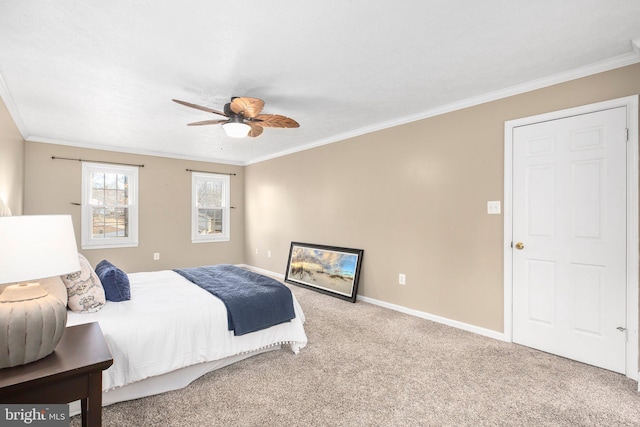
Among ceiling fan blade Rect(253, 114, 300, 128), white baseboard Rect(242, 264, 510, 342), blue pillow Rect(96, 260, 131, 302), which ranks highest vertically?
ceiling fan blade Rect(253, 114, 300, 128)

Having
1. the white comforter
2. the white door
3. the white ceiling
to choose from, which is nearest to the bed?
the white comforter

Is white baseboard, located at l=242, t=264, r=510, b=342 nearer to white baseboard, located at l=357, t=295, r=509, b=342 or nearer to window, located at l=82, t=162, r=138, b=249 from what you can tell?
white baseboard, located at l=357, t=295, r=509, b=342

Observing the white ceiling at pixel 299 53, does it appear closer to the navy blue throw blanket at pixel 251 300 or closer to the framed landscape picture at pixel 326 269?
the navy blue throw blanket at pixel 251 300

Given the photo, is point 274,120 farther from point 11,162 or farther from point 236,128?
point 11,162

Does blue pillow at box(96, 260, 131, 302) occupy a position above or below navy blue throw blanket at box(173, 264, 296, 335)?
above

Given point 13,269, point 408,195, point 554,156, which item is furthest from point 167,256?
point 554,156

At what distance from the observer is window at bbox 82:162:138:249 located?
516 centimetres

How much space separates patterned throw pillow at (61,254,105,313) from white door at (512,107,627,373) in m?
3.47

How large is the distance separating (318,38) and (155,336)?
7.43 ft

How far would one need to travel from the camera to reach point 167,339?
213cm

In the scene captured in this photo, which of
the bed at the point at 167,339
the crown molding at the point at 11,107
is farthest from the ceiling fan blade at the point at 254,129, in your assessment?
the crown molding at the point at 11,107

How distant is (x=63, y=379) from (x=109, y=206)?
4.92 metres

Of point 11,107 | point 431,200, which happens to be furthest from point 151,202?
point 431,200

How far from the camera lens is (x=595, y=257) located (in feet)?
8.23
